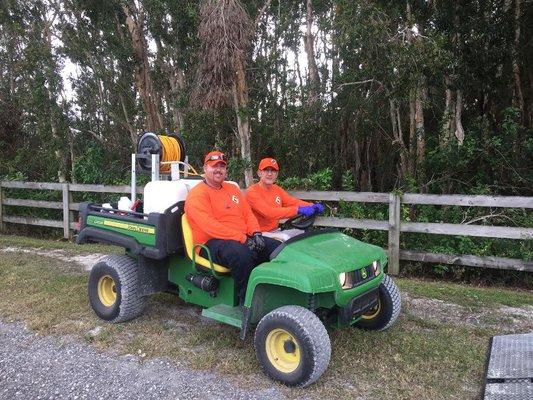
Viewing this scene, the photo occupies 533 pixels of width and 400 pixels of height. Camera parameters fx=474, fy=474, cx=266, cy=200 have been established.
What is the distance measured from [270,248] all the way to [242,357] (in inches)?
34.8

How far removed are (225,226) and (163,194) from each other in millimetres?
695

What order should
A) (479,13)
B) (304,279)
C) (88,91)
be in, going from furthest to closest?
(88,91)
(479,13)
(304,279)

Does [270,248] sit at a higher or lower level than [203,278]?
higher

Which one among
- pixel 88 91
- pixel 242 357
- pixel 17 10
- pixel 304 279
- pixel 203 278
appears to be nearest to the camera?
pixel 304 279

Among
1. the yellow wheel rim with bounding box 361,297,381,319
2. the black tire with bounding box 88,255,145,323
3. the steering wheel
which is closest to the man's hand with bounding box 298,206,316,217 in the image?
the steering wheel

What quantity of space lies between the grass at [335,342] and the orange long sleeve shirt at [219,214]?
91 centimetres

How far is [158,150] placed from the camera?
4.54 m

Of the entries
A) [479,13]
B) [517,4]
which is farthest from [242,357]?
[517,4]

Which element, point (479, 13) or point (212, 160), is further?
point (479, 13)

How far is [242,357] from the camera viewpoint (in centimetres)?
365

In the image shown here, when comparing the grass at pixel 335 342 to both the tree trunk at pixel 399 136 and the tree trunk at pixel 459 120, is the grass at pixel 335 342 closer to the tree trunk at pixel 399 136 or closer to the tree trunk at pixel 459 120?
the tree trunk at pixel 459 120

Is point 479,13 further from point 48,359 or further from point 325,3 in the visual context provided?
point 48,359

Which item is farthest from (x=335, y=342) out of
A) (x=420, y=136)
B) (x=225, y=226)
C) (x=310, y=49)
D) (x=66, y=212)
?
(x=310, y=49)

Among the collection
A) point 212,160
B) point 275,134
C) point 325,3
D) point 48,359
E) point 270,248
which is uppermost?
point 325,3
